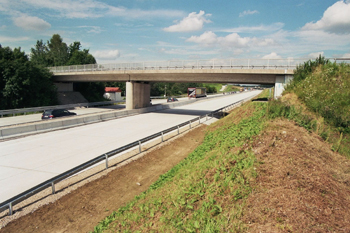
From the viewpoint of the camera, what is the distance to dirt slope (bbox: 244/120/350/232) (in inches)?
185

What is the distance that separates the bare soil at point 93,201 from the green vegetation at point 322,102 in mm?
7049

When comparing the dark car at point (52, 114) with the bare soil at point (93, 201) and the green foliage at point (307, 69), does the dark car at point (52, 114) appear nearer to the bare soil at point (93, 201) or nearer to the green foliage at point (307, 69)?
the bare soil at point (93, 201)

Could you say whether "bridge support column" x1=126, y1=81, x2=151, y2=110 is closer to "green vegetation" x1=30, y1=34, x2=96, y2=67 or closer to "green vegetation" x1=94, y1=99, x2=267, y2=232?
"green vegetation" x1=94, y1=99, x2=267, y2=232

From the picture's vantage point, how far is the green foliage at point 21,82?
38.0 meters

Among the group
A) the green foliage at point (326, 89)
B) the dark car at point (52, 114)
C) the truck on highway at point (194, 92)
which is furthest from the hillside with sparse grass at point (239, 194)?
the truck on highway at point (194, 92)

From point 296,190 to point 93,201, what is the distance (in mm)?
6758

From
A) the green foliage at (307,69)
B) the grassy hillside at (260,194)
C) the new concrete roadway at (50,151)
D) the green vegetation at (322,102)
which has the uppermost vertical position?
the green foliage at (307,69)

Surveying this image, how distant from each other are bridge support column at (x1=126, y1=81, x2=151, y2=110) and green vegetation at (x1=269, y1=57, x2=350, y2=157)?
2367cm

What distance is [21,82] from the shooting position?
129 feet

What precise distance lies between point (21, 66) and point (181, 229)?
45028 millimetres

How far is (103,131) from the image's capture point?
21828 millimetres

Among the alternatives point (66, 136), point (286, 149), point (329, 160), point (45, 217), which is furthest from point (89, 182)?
point (66, 136)

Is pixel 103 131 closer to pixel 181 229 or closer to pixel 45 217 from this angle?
pixel 45 217

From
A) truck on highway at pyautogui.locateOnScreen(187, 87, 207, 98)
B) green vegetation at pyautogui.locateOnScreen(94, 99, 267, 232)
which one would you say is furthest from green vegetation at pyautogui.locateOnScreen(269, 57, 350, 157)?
truck on highway at pyautogui.locateOnScreen(187, 87, 207, 98)
